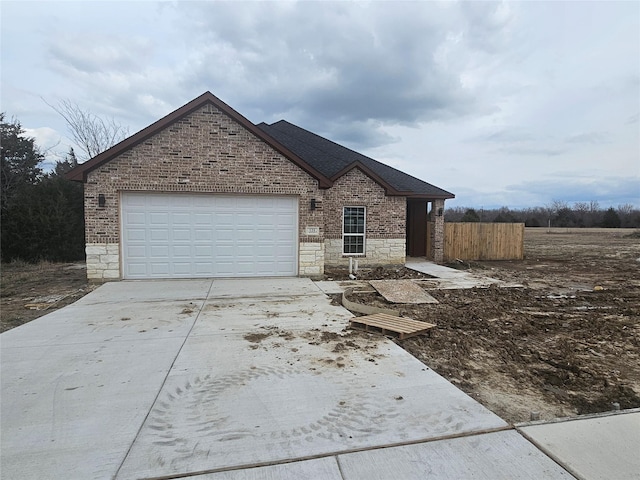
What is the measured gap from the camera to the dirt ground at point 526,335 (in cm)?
416

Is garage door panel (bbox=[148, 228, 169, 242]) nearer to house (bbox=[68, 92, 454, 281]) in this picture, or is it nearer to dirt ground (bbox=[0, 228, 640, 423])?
house (bbox=[68, 92, 454, 281])

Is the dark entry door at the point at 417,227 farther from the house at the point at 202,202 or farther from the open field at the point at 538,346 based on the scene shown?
the open field at the point at 538,346

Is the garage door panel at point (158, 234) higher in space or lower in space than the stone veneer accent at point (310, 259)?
higher

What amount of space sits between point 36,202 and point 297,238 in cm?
1339

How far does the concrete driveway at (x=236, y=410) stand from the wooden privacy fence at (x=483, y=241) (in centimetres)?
1277

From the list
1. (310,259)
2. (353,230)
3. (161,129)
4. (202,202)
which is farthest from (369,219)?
(161,129)

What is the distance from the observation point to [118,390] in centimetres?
415

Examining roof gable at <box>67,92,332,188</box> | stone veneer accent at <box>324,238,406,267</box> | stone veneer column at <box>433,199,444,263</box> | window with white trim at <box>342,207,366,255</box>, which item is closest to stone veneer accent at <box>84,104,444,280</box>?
roof gable at <box>67,92,332,188</box>

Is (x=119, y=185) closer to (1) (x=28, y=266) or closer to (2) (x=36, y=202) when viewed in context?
(1) (x=28, y=266)

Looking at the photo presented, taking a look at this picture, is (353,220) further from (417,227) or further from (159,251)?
(159,251)

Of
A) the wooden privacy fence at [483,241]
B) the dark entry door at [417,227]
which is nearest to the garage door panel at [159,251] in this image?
the dark entry door at [417,227]

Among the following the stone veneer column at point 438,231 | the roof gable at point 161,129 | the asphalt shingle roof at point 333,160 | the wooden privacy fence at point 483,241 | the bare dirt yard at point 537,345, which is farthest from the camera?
the wooden privacy fence at point 483,241

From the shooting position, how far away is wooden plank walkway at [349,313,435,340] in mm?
6008

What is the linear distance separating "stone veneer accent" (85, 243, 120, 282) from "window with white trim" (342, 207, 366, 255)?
7782mm
